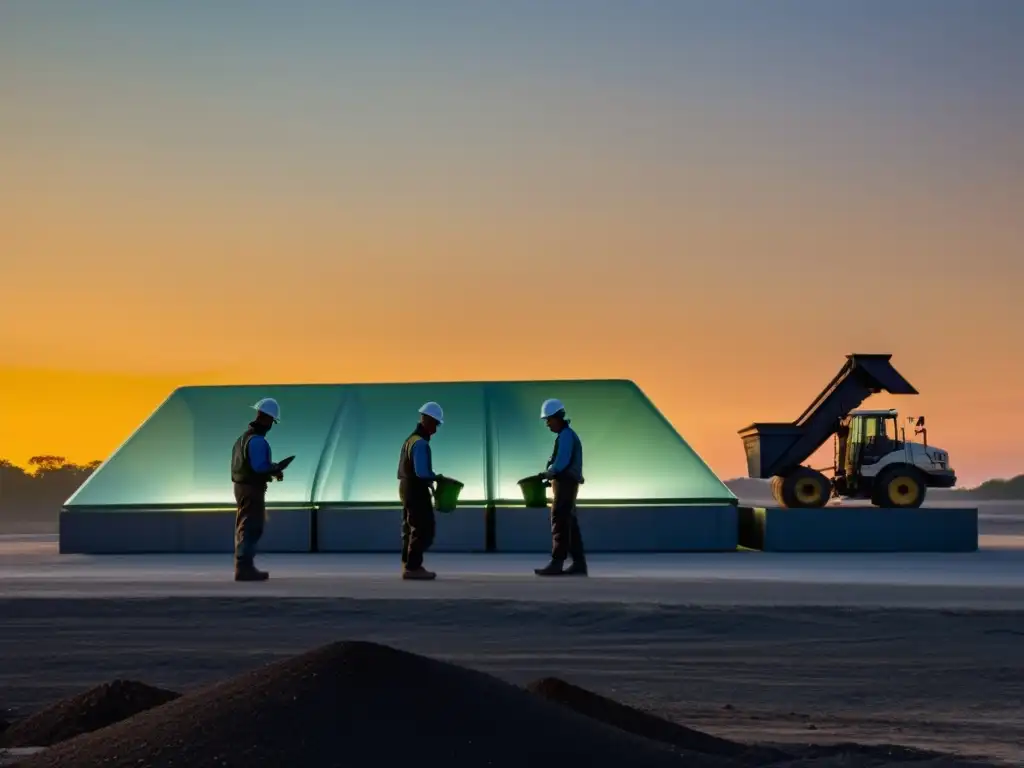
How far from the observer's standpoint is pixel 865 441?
96.1 ft

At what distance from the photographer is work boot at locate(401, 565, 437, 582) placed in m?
17.1

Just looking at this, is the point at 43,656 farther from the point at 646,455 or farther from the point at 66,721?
the point at 646,455

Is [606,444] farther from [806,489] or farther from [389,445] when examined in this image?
[806,489]

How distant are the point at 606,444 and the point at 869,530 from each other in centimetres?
A: 430

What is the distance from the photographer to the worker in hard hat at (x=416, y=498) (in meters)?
17.4

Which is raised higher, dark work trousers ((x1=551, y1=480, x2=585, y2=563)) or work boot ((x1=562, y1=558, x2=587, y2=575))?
dark work trousers ((x1=551, y1=480, x2=585, y2=563))

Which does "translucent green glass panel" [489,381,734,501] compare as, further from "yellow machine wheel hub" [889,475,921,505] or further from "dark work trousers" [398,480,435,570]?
"dark work trousers" [398,480,435,570]

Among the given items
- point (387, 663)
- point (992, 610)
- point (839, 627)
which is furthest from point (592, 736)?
point (992, 610)

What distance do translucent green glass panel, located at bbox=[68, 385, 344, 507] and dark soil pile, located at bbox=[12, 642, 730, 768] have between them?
62.4 feet

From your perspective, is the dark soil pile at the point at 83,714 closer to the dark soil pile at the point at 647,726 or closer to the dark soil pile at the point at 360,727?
the dark soil pile at the point at 360,727

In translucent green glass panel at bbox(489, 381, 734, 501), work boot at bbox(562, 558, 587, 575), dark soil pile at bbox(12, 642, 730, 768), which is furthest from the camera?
translucent green glass panel at bbox(489, 381, 734, 501)

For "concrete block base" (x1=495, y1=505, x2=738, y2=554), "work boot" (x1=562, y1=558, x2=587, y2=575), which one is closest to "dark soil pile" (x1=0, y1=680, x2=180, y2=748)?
"work boot" (x1=562, y1=558, x2=587, y2=575)

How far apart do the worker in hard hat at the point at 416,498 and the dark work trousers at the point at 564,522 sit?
1377mm

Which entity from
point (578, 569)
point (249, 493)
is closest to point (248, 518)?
point (249, 493)
